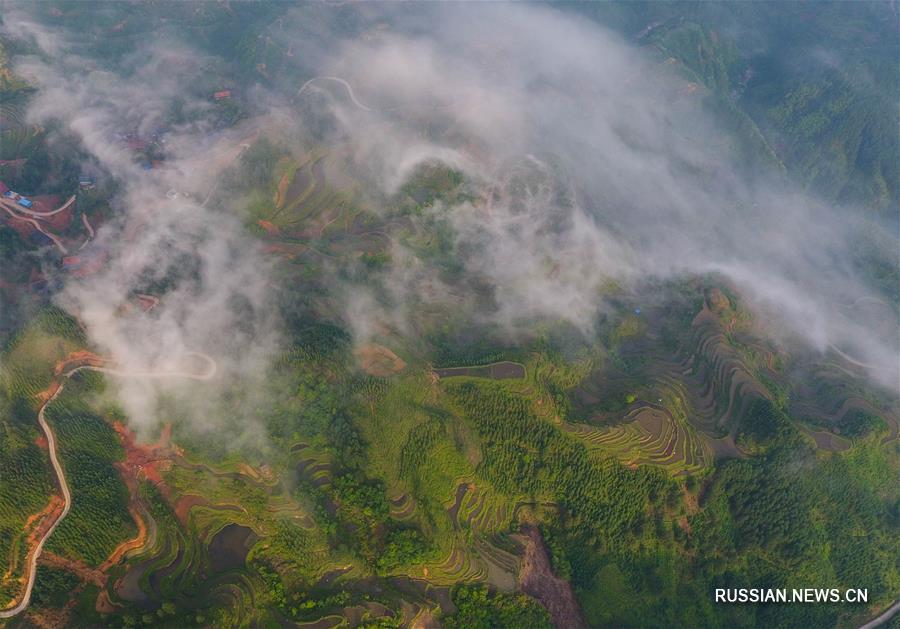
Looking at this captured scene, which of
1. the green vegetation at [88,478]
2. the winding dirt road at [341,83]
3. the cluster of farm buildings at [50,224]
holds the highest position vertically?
the winding dirt road at [341,83]

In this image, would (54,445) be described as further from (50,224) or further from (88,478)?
(50,224)

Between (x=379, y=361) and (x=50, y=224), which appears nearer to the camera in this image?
(x=379, y=361)

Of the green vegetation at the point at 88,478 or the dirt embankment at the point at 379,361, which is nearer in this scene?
the green vegetation at the point at 88,478

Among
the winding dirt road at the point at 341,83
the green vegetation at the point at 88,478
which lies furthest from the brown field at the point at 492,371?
the winding dirt road at the point at 341,83

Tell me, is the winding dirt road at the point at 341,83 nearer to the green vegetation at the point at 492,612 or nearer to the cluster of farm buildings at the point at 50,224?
the cluster of farm buildings at the point at 50,224

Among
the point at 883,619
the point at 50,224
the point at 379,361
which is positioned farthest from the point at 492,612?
the point at 50,224

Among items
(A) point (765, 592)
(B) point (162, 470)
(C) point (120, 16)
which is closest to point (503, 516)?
(A) point (765, 592)
